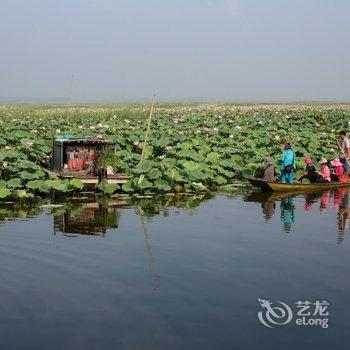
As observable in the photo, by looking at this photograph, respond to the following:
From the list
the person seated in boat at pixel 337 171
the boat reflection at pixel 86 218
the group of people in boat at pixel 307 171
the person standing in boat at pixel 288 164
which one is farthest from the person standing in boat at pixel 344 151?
the boat reflection at pixel 86 218

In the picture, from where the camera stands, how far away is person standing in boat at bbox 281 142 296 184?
16.0 metres

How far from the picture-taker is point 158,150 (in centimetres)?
2050

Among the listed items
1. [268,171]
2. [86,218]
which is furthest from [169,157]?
[86,218]

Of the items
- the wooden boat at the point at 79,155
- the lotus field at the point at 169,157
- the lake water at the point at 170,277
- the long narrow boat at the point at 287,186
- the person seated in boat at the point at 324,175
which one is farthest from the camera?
the person seated in boat at the point at 324,175

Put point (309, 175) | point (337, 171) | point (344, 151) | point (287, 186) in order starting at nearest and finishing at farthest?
point (287, 186) → point (309, 175) → point (337, 171) → point (344, 151)

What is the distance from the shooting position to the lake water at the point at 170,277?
646 centimetres

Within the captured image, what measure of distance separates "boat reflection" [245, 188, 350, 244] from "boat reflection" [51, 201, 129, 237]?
3041 millimetres

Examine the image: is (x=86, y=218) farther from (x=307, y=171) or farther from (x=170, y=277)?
(x=307, y=171)

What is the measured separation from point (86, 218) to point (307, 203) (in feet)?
16.7

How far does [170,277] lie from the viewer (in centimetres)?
830

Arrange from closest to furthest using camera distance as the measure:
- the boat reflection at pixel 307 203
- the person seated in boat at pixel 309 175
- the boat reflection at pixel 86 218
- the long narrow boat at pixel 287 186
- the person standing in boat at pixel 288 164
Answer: the boat reflection at pixel 86 218
the boat reflection at pixel 307 203
the long narrow boat at pixel 287 186
the person standing in boat at pixel 288 164
the person seated in boat at pixel 309 175

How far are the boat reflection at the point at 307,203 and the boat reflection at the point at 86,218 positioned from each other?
120 inches

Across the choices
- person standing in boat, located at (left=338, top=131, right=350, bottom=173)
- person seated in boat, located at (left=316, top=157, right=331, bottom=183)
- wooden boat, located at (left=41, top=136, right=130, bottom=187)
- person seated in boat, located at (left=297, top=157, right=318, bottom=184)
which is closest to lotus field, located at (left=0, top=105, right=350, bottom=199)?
wooden boat, located at (left=41, top=136, right=130, bottom=187)

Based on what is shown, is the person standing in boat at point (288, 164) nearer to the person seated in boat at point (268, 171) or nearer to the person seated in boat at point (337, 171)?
the person seated in boat at point (268, 171)
